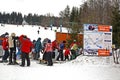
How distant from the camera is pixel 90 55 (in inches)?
1029

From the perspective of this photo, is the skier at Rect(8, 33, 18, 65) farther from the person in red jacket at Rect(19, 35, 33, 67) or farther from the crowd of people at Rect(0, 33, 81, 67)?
the person in red jacket at Rect(19, 35, 33, 67)

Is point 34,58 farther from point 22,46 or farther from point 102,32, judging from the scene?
point 22,46

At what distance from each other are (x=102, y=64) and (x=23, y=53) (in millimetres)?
6062

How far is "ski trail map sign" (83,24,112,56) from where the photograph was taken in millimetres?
25984

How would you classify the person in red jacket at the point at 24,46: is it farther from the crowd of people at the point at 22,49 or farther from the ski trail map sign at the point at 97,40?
the ski trail map sign at the point at 97,40

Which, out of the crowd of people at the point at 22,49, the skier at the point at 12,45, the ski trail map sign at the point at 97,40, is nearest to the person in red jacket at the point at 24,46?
the crowd of people at the point at 22,49

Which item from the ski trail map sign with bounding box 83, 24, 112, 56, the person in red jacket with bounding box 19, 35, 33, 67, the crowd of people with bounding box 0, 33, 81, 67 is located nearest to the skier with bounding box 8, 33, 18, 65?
the crowd of people with bounding box 0, 33, 81, 67

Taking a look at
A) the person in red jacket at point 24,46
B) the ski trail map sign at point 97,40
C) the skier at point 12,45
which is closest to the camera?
the person in red jacket at point 24,46

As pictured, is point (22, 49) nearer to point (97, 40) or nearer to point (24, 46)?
point (24, 46)

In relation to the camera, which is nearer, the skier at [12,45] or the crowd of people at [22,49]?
the crowd of people at [22,49]

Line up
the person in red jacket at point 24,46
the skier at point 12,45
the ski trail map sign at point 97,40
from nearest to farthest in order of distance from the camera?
the person in red jacket at point 24,46 → the skier at point 12,45 → the ski trail map sign at point 97,40

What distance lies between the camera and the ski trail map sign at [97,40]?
26.0 meters

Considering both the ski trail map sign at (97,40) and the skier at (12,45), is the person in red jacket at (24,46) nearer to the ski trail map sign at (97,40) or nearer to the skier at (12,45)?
the skier at (12,45)

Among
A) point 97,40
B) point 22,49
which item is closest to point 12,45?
point 22,49
